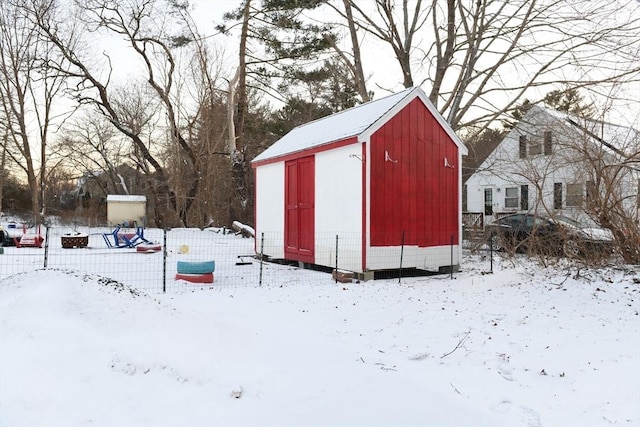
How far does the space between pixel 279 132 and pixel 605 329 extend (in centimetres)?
2328

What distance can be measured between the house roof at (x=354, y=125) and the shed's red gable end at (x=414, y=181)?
15 centimetres

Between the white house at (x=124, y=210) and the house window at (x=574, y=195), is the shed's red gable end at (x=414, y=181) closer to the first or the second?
the house window at (x=574, y=195)

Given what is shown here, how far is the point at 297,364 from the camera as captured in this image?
429cm

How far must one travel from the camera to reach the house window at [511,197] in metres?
26.0

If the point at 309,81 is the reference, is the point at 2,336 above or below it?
below

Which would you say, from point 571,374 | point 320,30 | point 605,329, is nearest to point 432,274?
point 605,329

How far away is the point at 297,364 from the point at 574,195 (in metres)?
6.99

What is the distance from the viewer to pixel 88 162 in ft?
132

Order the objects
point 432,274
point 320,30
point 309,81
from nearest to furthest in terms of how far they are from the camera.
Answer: point 432,274 < point 320,30 < point 309,81

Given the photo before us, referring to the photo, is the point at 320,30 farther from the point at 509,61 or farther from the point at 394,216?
the point at 394,216

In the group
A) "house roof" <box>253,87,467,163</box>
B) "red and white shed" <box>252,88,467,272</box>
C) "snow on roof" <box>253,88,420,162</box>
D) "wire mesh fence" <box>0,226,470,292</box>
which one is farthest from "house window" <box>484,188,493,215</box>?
"wire mesh fence" <box>0,226,470,292</box>

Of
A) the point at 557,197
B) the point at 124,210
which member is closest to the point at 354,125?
the point at 557,197

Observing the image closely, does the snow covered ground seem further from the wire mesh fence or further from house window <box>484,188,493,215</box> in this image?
house window <box>484,188,493,215</box>

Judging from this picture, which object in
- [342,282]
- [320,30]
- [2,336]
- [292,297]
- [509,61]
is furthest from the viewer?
[320,30]
